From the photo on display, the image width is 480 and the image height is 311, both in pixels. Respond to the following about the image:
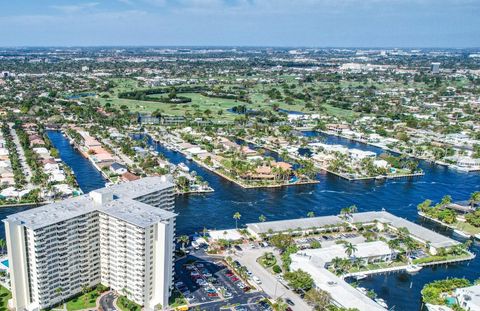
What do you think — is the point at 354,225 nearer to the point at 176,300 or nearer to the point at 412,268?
the point at 412,268

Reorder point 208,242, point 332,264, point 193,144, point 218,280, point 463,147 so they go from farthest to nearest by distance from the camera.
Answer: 1. point 463,147
2. point 193,144
3. point 208,242
4. point 332,264
5. point 218,280

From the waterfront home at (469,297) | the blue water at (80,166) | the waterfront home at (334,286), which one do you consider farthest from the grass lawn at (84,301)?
the waterfront home at (469,297)

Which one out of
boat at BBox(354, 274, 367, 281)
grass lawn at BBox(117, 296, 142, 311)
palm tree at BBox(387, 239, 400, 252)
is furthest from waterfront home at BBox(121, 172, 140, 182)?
palm tree at BBox(387, 239, 400, 252)

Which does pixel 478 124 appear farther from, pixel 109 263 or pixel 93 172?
pixel 109 263

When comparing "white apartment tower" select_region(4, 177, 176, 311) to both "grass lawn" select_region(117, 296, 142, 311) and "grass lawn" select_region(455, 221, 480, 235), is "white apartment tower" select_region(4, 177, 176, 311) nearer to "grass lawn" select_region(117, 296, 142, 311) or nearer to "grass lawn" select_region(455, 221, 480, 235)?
"grass lawn" select_region(117, 296, 142, 311)

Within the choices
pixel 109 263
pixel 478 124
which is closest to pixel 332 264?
pixel 109 263

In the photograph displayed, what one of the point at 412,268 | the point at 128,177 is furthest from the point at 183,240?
the point at 128,177
